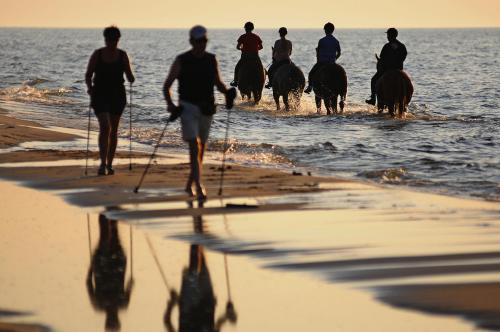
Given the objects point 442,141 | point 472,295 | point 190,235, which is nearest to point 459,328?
point 472,295

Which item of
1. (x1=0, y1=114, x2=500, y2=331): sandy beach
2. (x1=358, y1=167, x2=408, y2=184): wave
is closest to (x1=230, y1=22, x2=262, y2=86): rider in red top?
(x1=358, y1=167, x2=408, y2=184): wave

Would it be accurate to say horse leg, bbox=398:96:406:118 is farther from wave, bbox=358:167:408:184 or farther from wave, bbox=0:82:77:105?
wave, bbox=0:82:77:105

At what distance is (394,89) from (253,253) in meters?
15.9

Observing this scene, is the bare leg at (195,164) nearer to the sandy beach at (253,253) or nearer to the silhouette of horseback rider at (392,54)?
the sandy beach at (253,253)

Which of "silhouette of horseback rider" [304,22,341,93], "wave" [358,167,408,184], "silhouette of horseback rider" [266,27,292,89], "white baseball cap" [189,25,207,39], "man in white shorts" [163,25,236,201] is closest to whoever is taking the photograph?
"white baseball cap" [189,25,207,39]

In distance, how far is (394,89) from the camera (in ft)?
84.0

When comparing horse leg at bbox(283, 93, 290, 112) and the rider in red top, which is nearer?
the rider in red top

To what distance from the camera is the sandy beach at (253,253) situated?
8.09 meters

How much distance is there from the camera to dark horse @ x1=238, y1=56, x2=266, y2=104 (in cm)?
3006

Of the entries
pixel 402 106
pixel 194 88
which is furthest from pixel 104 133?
pixel 402 106

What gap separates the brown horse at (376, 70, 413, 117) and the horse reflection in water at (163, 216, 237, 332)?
52.3 ft

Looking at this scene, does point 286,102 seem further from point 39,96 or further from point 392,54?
point 39,96

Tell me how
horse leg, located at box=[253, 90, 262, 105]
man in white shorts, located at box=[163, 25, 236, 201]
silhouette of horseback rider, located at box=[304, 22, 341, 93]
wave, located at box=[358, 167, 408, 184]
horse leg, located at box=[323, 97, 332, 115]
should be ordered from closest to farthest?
man in white shorts, located at box=[163, 25, 236, 201] < wave, located at box=[358, 167, 408, 184] < silhouette of horseback rider, located at box=[304, 22, 341, 93] < horse leg, located at box=[323, 97, 332, 115] < horse leg, located at box=[253, 90, 262, 105]

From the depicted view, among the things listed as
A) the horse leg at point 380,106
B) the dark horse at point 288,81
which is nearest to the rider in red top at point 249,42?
the dark horse at point 288,81
